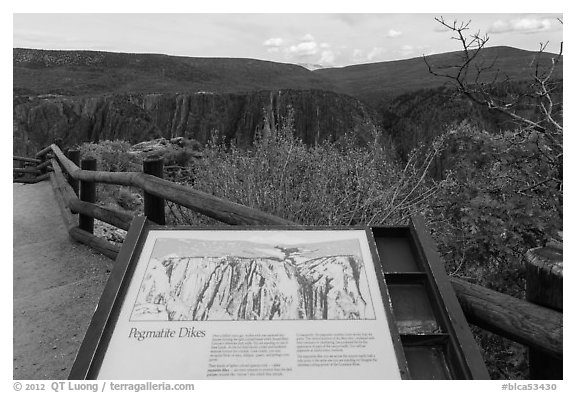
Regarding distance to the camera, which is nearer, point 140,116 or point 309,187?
point 309,187

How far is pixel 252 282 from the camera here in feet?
6.02

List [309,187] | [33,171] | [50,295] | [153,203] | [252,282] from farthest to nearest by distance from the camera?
[33,171], [309,187], [50,295], [153,203], [252,282]

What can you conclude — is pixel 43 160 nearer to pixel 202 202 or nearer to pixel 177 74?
pixel 202 202

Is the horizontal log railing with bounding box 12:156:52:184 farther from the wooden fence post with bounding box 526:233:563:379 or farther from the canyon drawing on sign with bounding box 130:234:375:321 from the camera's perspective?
the wooden fence post with bounding box 526:233:563:379

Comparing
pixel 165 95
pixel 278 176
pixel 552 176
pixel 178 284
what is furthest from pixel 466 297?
pixel 165 95

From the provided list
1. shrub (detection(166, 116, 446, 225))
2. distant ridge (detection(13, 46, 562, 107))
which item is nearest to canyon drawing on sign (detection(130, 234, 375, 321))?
shrub (detection(166, 116, 446, 225))

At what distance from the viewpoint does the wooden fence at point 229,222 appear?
5.54ft

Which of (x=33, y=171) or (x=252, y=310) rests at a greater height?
(x=33, y=171)

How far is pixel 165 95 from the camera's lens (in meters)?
23.1

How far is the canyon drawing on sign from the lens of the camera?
67.4 inches

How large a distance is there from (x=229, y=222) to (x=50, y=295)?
1.83 m

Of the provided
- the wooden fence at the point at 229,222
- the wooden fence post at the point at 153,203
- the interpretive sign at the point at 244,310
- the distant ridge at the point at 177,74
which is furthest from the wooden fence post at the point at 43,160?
the distant ridge at the point at 177,74

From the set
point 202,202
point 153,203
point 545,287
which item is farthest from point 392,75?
point 545,287

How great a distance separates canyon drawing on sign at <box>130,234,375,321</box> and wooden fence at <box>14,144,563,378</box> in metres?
0.50
